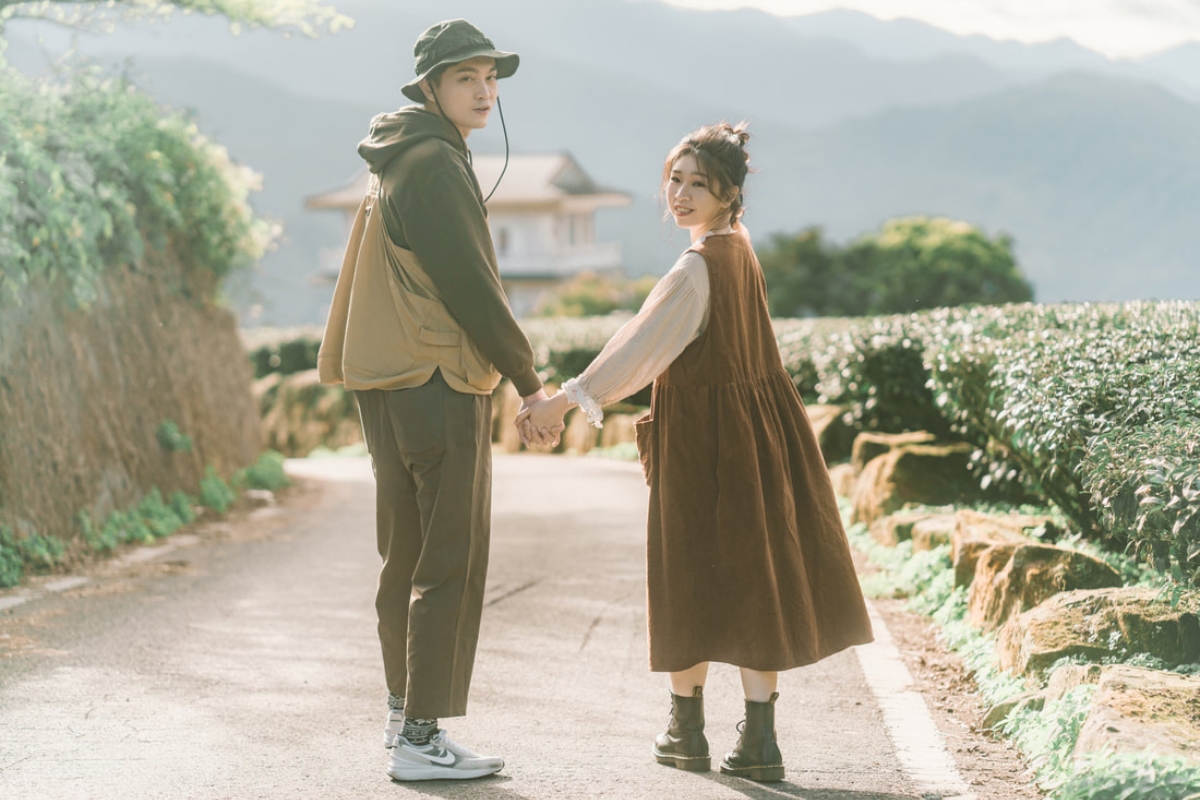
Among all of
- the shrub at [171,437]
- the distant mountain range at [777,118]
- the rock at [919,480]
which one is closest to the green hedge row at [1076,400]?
the rock at [919,480]

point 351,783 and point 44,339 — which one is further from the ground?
point 44,339

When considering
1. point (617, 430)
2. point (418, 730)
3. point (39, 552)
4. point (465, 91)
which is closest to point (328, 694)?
point (418, 730)

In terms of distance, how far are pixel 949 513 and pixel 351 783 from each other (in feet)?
15.9

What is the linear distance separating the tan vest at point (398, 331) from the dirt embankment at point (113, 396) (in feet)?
13.8

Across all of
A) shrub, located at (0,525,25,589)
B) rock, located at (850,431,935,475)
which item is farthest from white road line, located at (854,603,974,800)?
shrub, located at (0,525,25,589)

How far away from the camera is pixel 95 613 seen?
252 inches

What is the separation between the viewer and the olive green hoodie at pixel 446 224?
3.72 meters

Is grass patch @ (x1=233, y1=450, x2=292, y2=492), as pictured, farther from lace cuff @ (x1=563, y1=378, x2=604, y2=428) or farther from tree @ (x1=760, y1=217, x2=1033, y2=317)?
tree @ (x1=760, y1=217, x2=1033, y2=317)

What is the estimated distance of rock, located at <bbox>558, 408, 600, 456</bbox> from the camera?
17.4m

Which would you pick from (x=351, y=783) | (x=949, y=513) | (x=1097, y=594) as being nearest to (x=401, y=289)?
(x=351, y=783)

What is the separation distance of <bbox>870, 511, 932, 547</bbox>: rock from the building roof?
46.2 metres

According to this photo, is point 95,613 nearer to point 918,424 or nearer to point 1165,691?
point 1165,691

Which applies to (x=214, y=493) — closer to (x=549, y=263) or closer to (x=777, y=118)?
(x=549, y=263)

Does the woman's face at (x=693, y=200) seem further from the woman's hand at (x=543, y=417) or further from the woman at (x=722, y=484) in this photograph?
the woman's hand at (x=543, y=417)
